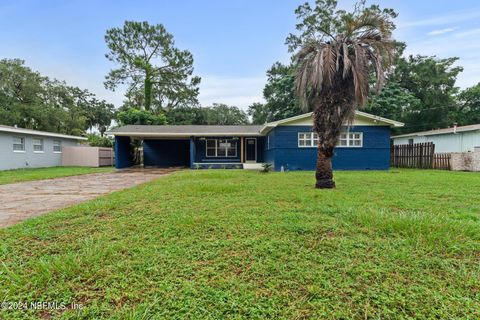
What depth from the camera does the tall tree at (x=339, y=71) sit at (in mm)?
6945

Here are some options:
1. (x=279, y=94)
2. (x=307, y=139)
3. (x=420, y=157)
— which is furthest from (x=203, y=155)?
(x=420, y=157)

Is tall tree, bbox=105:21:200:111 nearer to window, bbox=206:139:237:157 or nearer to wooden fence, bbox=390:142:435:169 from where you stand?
window, bbox=206:139:237:157

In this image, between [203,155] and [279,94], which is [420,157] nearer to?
[279,94]

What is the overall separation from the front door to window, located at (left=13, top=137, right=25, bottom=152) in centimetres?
1516

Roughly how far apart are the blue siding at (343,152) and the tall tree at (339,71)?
21.3 feet

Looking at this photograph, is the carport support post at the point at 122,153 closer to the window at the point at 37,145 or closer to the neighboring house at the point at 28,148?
the neighboring house at the point at 28,148

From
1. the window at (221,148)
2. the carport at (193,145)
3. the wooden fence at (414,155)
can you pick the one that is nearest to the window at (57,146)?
the carport at (193,145)

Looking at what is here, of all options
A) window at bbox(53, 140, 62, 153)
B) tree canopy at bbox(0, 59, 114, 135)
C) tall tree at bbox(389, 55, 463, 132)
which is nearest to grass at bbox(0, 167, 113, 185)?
window at bbox(53, 140, 62, 153)

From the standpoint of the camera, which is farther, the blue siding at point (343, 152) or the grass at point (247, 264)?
the blue siding at point (343, 152)

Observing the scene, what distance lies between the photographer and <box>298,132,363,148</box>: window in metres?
14.8

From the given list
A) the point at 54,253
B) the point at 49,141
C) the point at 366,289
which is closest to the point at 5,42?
the point at 49,141

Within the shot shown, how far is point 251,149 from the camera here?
18828 mm

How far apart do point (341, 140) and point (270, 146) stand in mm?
4280

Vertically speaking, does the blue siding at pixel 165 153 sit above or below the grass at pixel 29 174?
above
